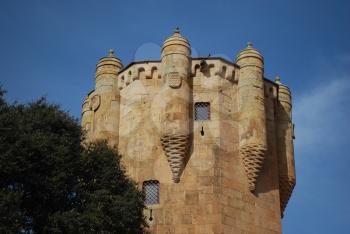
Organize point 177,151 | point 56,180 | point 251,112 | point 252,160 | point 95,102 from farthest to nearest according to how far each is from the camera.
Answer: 1. point 95,102
2. point 251,112
3. point 252,160
4. point 177,151
5. point 56,180

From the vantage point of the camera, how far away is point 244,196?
28922 millimetres

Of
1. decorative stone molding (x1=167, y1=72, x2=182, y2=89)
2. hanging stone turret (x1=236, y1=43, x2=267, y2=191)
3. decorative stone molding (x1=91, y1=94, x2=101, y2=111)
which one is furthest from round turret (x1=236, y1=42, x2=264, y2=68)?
decorative stone molding (x1=91, y1=94, x2=101, y2=111)

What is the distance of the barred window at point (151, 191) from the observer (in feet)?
94.2

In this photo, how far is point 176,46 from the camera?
3019 cm

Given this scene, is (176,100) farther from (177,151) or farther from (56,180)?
(56,180)

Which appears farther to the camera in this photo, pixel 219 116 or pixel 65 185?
pixel 219 116

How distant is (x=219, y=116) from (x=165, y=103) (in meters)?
2.36

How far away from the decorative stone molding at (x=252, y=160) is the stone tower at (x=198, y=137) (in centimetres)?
4

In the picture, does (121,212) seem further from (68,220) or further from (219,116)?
(219,116)

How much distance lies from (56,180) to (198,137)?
7.44 meters

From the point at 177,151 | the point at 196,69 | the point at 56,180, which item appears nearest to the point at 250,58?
the point at 196,69

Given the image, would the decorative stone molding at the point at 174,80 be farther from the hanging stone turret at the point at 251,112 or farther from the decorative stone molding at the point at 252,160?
the decorative stone molding at the point at 252,160

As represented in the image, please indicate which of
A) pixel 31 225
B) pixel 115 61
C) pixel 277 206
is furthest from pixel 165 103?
pixel 31 225

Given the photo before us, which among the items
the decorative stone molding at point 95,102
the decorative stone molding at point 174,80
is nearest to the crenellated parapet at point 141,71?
the decorative stone molding at point 174,80
